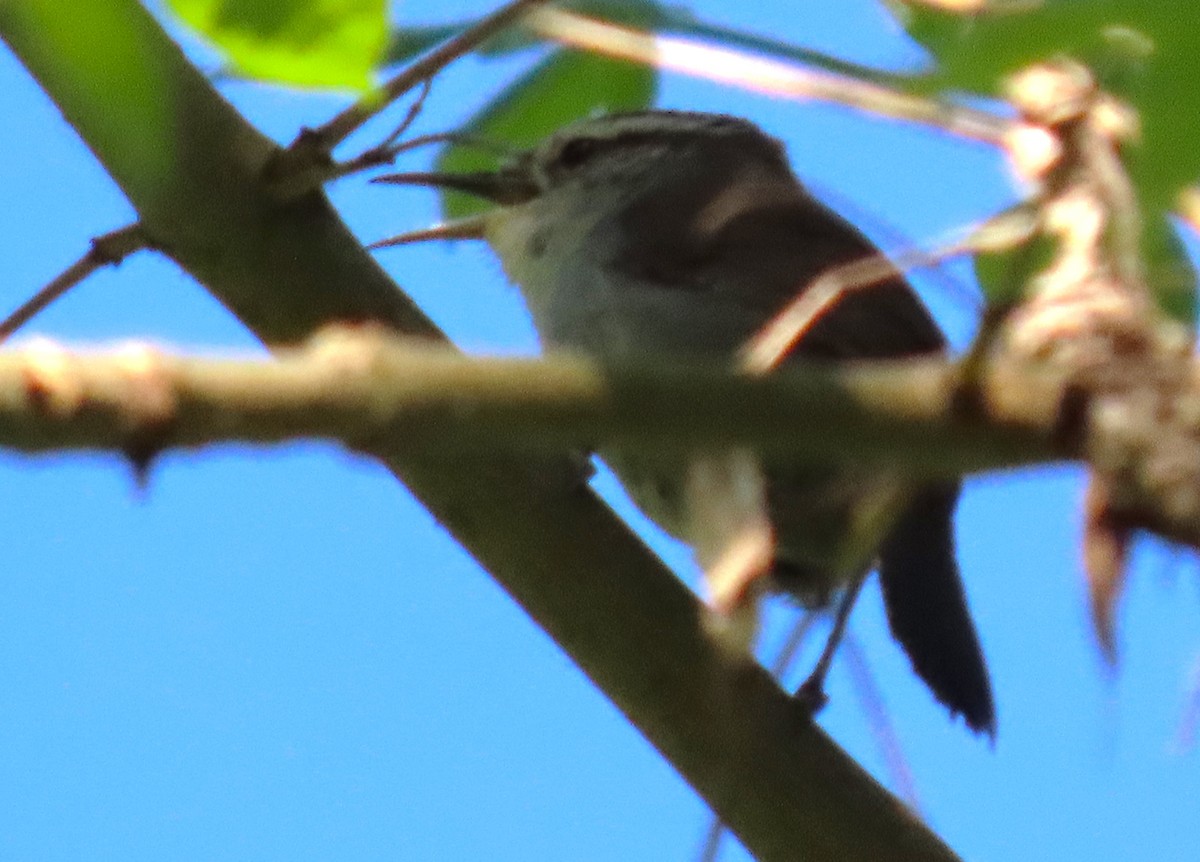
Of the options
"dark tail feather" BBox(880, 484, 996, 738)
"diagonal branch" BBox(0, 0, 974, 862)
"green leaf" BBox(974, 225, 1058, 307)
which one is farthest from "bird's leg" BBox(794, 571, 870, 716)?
"green leaf" BBox(974, 225, 1058, 307)

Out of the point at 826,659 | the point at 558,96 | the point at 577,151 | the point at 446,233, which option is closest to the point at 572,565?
the point at 826,659

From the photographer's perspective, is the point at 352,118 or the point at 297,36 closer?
the point at 297,36

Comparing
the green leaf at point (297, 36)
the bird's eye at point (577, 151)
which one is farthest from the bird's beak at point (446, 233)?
the green leaf at point (297, 36)

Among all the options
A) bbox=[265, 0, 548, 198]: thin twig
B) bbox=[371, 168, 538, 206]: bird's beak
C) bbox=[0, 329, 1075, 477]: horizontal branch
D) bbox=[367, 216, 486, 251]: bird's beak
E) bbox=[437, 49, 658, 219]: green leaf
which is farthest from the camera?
bbox=[367, 216, 486, 251]: bird's beak

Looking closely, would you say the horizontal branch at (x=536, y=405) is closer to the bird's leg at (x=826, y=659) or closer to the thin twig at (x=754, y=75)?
the thin twig at (x=754, y=75)

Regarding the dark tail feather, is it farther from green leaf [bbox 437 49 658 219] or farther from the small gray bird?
green leaf [bbox 437 49 658 219]

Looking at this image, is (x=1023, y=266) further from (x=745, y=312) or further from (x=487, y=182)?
(x=487, y=182)
